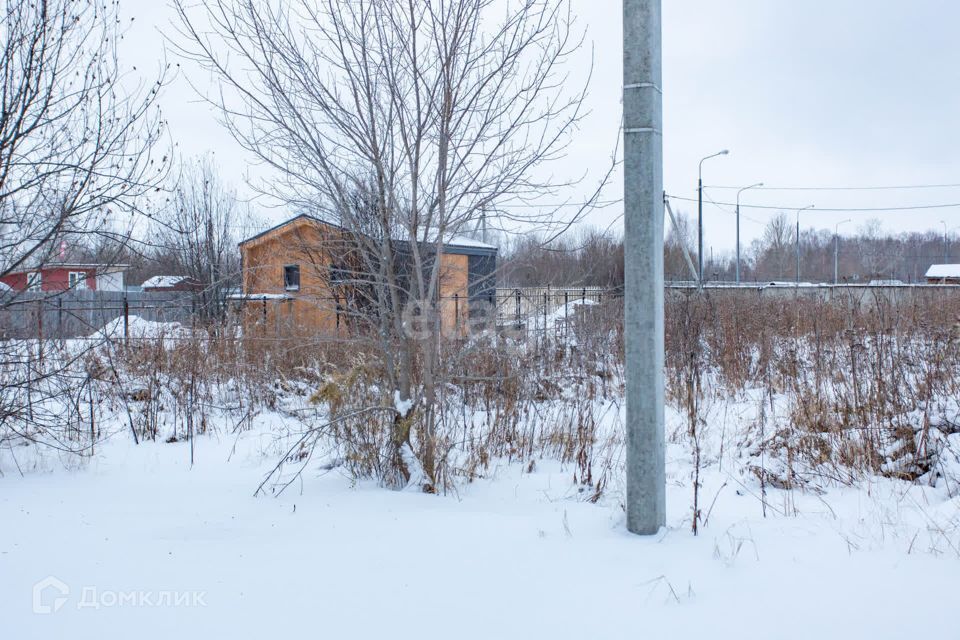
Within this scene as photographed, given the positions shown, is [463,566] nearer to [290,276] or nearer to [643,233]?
[643,233]

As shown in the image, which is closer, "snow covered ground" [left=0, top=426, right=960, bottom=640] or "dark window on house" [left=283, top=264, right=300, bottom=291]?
"snow covered ground" [left=0, top=426, right=960, bottom=640]

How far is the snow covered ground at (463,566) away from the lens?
2.41 m

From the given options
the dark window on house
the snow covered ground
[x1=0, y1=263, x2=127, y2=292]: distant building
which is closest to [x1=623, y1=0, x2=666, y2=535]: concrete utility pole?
the snow covered ground

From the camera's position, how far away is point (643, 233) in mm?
Result: 3098

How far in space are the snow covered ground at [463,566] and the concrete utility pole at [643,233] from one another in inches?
22.7

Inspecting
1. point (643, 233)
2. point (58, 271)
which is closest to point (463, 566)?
point (643, 233)

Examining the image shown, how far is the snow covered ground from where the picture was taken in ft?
7.92

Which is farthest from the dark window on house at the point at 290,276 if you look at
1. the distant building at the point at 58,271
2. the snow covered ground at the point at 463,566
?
the snow covered ground at the point at 463,566

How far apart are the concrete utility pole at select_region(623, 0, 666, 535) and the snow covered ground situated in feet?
1.89

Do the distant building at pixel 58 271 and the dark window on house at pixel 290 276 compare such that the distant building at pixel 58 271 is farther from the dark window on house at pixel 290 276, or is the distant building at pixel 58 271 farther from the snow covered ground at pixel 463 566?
the snow covered ground at pixel 463 566

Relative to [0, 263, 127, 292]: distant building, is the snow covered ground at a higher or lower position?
lower

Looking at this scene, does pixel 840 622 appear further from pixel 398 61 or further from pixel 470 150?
pixel 398 61

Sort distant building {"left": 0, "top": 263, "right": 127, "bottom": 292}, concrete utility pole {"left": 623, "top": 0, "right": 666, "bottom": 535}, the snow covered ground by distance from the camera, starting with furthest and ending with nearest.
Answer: distant building {"left": 0, "top": 263, "right": 127, "bottom": 292} < concrete utility pole {"left": 623, "top": 0, "right": 666, "bottom": 535} < the snow covered ground

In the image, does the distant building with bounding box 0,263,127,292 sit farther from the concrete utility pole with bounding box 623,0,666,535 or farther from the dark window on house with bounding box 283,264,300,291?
the concrete utility pole with bounding box 623,0,666,535
